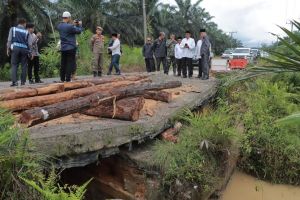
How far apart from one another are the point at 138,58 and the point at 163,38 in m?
9.66

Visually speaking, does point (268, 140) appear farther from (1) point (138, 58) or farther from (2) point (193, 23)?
(2) point (193, 23)

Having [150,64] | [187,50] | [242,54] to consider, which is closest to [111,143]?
[187,50]

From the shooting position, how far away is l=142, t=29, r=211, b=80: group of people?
12.9 meters

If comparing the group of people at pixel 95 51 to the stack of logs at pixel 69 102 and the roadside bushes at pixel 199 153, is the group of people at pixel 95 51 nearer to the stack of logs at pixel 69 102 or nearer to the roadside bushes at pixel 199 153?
the stack of logs at pixel 69 102

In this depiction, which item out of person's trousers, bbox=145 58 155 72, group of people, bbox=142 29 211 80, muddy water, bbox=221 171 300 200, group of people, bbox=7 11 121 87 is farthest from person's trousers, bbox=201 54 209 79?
muddy water, bbox=221 171 300 200

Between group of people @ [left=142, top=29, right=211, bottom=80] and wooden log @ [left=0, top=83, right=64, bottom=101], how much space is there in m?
5.89

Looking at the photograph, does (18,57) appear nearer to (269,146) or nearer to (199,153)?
(199,153)

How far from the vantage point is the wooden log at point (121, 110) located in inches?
270

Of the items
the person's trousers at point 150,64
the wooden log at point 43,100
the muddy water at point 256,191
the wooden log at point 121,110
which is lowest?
the muddy water at point 256,191

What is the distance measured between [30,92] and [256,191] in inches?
182

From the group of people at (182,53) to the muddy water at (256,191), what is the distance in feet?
17.2

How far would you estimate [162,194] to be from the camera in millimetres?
6047

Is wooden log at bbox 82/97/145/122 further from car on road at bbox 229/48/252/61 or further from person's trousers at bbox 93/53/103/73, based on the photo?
car on road at bbox 229/48/252/61

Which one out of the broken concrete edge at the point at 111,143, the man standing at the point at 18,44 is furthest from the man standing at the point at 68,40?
the broken concrete edge at the point at 111,143
